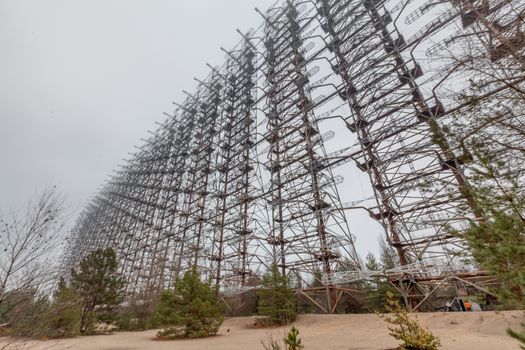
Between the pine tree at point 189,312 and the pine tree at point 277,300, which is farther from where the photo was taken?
the pine tree at point 277,300

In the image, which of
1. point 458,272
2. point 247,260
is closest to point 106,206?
point 247,260

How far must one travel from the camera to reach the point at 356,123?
13852 millimetres

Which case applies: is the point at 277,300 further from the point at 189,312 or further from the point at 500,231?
the point at 500,231

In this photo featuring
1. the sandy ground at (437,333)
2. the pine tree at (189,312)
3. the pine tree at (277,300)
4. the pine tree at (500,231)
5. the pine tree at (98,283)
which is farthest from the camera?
the pine tree at (98,283)

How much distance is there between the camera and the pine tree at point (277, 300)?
11005mm

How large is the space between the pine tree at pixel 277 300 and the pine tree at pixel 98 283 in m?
11.1

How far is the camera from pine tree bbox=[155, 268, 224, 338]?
10258 mm

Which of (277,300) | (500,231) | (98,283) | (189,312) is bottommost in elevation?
(189,312)

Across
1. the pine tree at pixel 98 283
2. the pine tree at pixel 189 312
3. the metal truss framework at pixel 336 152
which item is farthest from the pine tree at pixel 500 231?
the pine tree at pixel 98 283

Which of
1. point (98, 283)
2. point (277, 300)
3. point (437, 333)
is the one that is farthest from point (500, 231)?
point (98, 283)

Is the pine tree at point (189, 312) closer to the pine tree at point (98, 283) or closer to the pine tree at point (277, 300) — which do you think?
the pine tree at point (277, 300)

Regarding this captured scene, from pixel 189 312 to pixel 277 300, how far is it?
3.82 meters

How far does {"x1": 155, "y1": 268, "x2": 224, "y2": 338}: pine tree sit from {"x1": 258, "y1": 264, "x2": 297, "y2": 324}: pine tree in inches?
83.1

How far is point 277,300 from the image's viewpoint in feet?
36.8
